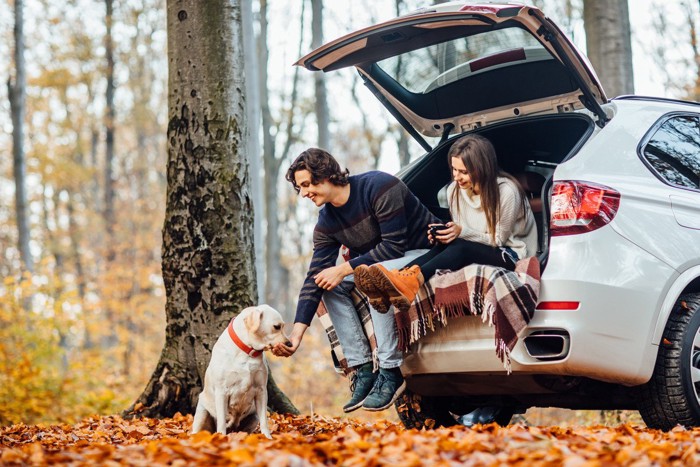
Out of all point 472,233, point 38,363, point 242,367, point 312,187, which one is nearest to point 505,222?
point 472,233

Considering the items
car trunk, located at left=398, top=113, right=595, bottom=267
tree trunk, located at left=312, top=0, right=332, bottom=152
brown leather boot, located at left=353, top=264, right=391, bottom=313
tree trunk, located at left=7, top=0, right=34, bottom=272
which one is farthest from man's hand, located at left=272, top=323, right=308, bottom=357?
tree trunk, located at left=7, top=0, right=34, bottom=272

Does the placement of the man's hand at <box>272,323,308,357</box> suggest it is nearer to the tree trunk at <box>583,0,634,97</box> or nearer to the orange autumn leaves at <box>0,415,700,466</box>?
the orange autumn leaves at <box>0,415,700,466</box>

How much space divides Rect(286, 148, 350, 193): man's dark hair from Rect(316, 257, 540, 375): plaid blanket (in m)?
0.90

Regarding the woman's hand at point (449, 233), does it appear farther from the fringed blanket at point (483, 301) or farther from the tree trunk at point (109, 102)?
the tree trunk at point (109, 102)

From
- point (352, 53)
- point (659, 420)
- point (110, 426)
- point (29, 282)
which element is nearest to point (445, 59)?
point (352, 53)

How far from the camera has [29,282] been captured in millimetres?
11289

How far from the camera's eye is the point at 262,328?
440 centimetres

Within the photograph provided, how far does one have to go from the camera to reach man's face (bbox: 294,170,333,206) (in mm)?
4754

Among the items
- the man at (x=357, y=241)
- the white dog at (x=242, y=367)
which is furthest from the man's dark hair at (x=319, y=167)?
the white dog at (x=242, y=367)

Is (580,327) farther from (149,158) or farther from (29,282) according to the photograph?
(149,158)

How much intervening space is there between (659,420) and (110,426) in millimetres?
3688

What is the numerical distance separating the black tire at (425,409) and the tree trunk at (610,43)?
15.2 ft

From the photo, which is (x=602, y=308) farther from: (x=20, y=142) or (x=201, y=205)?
(x=20, y=142)

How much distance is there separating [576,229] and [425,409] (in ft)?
6.17
